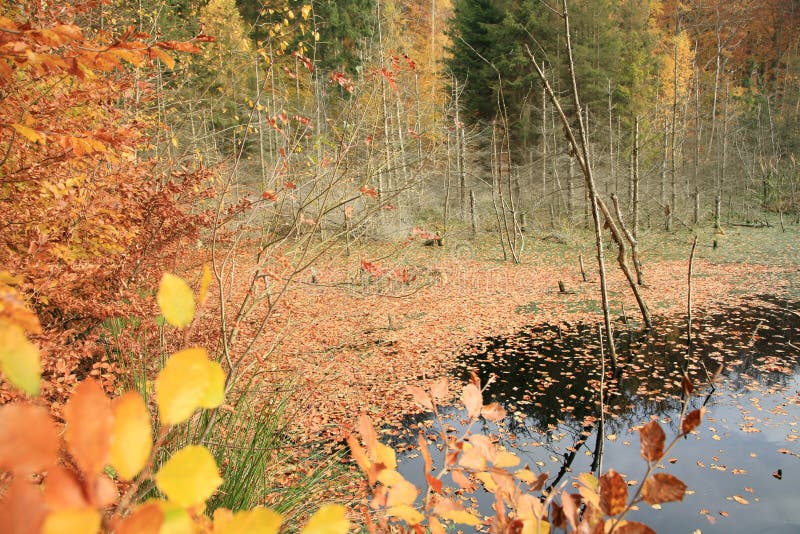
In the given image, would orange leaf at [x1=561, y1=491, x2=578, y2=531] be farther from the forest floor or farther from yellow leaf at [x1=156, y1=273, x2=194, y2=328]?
the forest floor

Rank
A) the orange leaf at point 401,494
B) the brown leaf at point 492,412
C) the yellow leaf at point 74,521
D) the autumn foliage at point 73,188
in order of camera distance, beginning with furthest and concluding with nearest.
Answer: the autumn foliage at point 73,188, the brown leaf at point 492,412, the orange leaf at point 401,494, the yellow leaf at point 74,521

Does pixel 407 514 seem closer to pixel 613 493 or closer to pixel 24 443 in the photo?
pixel 613 493

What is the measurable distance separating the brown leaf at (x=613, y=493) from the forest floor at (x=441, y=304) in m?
2.37

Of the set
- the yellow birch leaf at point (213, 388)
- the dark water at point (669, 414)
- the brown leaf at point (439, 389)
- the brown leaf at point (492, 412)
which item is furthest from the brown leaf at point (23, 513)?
the dark water at point (669, 414)

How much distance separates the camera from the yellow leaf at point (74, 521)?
28cm

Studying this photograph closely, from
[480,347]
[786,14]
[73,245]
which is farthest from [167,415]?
[786,14]

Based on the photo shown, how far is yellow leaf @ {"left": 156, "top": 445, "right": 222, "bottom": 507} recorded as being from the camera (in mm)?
332

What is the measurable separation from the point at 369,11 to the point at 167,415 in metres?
22.2

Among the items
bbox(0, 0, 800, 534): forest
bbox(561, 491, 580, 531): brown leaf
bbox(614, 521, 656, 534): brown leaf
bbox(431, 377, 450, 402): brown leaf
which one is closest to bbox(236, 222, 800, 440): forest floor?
bbox(0, 0, 800, 534): forest

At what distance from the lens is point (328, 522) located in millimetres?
444

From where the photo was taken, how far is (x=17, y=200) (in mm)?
3209

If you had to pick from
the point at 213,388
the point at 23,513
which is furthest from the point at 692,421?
the point at 23,513

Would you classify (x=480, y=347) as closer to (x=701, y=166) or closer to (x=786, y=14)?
(x=701, y=166)

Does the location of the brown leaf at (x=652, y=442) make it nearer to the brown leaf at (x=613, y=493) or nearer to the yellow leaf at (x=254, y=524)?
the brown leaf at (x=613, y=493)
